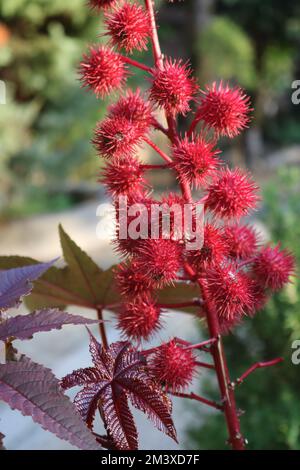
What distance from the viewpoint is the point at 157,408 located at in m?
0.39

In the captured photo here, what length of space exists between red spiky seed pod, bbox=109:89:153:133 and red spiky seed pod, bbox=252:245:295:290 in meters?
0.12

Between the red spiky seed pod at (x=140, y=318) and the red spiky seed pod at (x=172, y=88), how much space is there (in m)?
0.13

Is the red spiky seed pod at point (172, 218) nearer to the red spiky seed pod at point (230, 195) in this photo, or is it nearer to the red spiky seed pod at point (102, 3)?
the red spiky seed pod at point (230, 195)

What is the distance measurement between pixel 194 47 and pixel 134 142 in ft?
21.4

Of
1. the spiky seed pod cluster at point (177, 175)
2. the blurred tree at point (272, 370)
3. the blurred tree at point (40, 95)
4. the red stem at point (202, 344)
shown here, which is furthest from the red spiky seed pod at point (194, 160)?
the blurred tree at point (40, 95)

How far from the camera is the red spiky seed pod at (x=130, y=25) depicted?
1.36 ft

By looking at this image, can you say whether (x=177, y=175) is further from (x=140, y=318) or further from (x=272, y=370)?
(x=272, y=370)

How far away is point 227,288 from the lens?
0.39 m

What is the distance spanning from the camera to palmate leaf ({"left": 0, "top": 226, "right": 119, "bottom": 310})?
0.53 metres

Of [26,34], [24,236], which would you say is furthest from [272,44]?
[24,236]

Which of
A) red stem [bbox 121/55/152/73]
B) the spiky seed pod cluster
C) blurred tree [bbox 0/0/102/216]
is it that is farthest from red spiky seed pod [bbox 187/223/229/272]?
blurred tree [bbox 0/0/102/216]

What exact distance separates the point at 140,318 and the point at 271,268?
0.10 metres

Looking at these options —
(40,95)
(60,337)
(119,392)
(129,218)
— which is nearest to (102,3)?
(129,218)

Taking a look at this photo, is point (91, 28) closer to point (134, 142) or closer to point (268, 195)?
point (268, 195)
